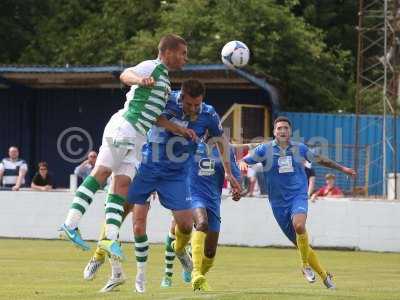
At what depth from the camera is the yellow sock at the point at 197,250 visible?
12.9 m

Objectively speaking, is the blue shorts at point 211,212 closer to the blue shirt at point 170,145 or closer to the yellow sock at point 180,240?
the yellow sock at point 180,240

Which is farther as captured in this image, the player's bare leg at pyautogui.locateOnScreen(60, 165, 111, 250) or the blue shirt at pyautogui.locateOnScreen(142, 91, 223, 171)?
the blue shirt at pyautogui.locateOnScreen(142, 91, 223, 171)

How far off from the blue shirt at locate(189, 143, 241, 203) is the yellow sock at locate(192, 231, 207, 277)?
5.34 feet

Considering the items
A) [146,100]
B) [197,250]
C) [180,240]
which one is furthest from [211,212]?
[146,100]

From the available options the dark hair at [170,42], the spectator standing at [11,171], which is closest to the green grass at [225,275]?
the spectator standing at [11,171]

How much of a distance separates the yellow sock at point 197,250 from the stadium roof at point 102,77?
1727 centimetres

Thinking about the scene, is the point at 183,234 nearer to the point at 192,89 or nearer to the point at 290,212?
the point at 192,89

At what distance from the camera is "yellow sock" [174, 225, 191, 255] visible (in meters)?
13.6

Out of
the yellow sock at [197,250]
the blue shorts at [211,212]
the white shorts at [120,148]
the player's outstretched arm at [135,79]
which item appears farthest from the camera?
the blue shorts at [211,212]

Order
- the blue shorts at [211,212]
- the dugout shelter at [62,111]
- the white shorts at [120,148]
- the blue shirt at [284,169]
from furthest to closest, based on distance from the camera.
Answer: the dugout shelter at [62,111] → the blue shirt at [284,169] → the blue shorts at [211,212] → the white shorts at [120,148]

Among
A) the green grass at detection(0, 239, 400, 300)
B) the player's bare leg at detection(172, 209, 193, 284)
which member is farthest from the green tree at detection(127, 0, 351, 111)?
the player's bare leg at detection(172, 209, 193, 284)

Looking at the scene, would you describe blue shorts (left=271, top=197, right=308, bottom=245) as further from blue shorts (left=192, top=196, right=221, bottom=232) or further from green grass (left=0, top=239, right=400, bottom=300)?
blue shorts (left=192, top=196, right=221, bottom=232)

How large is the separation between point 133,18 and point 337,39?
8.79 meters

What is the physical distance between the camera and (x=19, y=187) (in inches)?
1085
